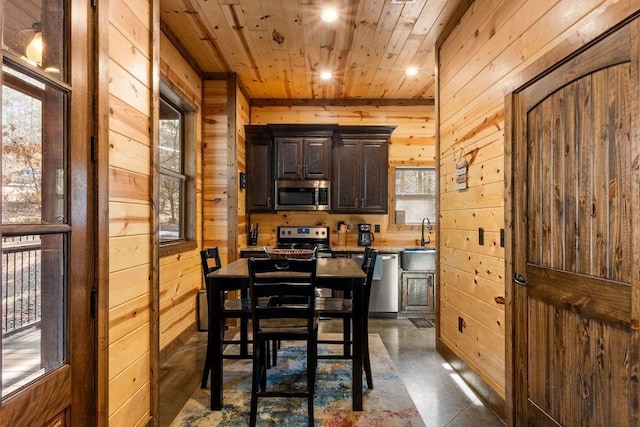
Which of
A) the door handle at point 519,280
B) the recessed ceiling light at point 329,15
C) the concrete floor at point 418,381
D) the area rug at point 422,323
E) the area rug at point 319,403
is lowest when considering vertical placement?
the area rug at point 422,323

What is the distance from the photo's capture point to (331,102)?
540cm

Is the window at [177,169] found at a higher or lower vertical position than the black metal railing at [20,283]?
Answer: higher

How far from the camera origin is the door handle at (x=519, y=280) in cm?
207

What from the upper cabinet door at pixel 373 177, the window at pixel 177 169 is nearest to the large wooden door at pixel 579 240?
the upper cabinet door at pixel 373 177

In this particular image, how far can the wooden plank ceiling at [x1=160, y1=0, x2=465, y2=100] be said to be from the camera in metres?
2.94

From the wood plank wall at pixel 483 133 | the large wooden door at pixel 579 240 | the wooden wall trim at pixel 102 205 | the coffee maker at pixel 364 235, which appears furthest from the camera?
the coffee maker at pixel 364 235

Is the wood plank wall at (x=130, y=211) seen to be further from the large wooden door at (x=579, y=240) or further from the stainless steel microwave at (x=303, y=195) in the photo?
the stainless steel microwave at (x=303, y=195)

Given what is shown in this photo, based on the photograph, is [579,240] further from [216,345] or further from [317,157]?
[317,157]

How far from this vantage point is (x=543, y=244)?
1.91 meters

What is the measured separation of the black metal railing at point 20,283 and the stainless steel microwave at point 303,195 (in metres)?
3.72

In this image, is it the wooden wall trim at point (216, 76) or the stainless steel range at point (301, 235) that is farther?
the stainless steel range at point (301, 235)

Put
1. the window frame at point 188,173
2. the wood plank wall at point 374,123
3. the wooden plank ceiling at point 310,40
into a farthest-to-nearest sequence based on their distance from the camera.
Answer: the wood plank wall at point 374,123 < the window frame at point 188,173 < the wooden plank ceiling at point 310,40

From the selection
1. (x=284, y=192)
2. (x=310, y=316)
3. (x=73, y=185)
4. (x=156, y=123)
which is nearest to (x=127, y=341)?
(x=73, y=185)

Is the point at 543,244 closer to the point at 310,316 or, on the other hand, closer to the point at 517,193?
the point at 517,193
